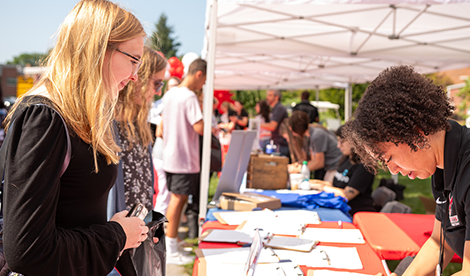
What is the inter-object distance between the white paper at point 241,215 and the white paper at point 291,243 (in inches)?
14.8

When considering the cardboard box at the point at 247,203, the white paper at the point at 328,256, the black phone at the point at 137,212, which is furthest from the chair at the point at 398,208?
the black phone at the point at 137,212

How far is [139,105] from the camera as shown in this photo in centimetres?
201

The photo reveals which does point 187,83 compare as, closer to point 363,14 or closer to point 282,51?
point 282,51

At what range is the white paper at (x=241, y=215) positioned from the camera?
2061 mm

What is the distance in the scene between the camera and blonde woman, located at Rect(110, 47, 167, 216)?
1.81 metres

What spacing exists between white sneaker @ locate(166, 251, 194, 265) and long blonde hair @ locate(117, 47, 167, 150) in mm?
1537

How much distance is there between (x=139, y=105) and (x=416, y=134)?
1466mm

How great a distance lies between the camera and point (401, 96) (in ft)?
3.15

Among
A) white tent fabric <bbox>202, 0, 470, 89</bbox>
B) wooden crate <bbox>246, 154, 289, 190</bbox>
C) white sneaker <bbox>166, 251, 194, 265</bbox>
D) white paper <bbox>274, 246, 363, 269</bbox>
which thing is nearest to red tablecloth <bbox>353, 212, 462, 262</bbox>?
white paper <bbox>274, 246, 363, 269</bbox>

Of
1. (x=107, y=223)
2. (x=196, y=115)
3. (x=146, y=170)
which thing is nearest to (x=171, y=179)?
(x=196, y=115)

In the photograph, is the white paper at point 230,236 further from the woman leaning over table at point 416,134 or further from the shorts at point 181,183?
the shorts at point 181,183

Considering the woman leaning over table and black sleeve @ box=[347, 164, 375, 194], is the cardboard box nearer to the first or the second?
black sleeve @ box=[347, 164, 375, 194]

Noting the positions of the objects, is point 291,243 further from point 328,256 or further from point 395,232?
point 395,232

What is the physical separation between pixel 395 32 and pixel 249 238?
3.95 m
